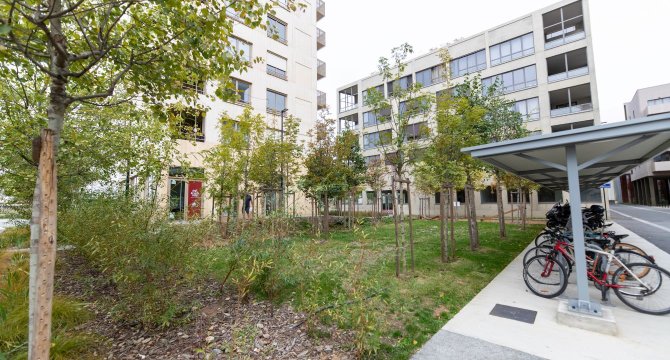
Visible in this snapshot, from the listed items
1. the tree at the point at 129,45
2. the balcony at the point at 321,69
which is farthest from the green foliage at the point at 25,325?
the balcony at the point at 321,69

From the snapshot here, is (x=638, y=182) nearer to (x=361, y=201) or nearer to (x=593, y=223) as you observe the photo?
(x=361, y=201)

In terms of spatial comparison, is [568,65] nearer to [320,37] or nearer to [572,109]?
[572,109]

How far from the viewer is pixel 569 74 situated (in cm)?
2236

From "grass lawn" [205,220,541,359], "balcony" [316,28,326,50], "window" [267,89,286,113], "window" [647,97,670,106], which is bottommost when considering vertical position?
"grass lawn" [205,220,541,359]

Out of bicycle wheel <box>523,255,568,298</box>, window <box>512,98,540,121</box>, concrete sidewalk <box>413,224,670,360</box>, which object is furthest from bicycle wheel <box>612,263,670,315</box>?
window <box>512,98,540,121</box>

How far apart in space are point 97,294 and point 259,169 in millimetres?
7429

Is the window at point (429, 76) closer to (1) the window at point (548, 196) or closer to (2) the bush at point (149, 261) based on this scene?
(1) the window at point (548, 196)

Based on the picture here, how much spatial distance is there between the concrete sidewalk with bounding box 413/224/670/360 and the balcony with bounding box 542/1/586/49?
25405 millimetres

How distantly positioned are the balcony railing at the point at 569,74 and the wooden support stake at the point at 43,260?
96.2 feet

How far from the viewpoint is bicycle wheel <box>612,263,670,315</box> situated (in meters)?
4.28

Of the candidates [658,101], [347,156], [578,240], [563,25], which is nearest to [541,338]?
[578,240]

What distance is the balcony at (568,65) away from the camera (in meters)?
22.0

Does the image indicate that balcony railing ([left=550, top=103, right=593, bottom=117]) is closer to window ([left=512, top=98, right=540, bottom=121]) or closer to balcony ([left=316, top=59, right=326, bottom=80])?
window ([left=512, top=98, right=540, bottom=121])

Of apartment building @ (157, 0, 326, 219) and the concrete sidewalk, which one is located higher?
apartment building @ (157, 0, 326, 219)
